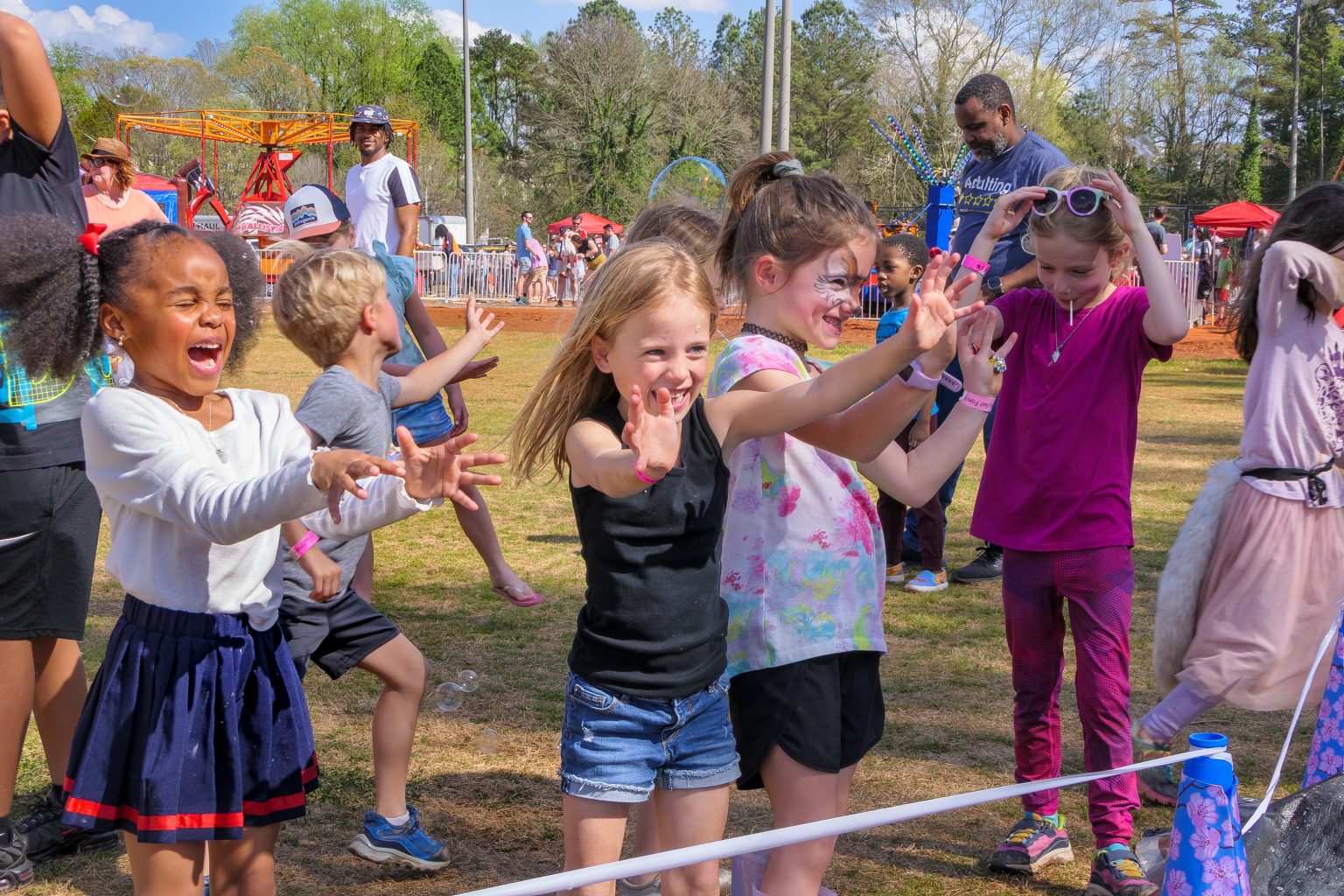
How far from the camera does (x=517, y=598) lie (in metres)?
5.71

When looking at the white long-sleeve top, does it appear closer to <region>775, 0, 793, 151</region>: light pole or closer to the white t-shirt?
the white t-shirt

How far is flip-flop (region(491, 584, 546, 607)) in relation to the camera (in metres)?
5.67

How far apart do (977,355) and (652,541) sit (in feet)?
3.34

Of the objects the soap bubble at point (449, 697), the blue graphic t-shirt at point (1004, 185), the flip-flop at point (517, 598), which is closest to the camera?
the soap bubble at point (449, 697)

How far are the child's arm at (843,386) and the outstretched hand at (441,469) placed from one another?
0.62 m

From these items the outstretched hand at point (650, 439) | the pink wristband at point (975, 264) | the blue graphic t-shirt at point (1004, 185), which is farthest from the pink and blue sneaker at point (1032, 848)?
the blue graphic t-shirt at point (1004, 185)

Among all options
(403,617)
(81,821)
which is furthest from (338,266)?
(403,617)

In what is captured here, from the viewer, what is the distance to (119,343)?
2.42 m

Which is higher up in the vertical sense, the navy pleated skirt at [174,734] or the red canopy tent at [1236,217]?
the red canopy tent at [1236,217]

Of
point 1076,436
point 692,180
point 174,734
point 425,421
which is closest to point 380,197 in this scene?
point 692,180

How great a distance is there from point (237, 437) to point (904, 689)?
322 cm

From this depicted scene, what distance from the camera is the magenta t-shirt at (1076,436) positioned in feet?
10.7

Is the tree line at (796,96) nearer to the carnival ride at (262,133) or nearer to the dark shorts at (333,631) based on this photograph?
the carnival ride at (262,133)

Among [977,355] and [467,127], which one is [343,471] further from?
[467,127]
